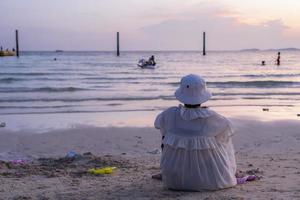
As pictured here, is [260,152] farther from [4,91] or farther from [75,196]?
[4,91]

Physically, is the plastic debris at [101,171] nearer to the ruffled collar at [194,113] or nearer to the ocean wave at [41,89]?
the ruffled collar at [194,113]

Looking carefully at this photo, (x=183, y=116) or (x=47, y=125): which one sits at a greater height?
(x=183, y=116)

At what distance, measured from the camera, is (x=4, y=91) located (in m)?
19.0

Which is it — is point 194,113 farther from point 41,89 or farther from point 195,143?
point 41,89

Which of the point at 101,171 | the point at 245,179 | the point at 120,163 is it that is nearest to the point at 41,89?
the point at 120,163

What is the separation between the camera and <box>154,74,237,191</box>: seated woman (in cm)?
510

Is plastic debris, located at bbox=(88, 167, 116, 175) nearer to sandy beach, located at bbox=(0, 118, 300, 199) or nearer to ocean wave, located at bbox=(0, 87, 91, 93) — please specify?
sandy beach, located at bbox=(0, 118, 300, 199)

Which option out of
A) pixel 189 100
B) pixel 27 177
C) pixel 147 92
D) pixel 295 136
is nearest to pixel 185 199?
pixel 189 100

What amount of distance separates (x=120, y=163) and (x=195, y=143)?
2028 millimetres

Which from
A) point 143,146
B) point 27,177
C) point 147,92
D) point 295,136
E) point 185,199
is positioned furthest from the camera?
point 147,92

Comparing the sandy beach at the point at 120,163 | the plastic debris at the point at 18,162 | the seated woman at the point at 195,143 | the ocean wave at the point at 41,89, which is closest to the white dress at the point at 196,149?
the seated woman at the point at 195,143

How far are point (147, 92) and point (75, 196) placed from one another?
14.0m

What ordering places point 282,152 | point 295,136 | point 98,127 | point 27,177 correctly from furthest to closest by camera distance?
point 98,127 → point 295,136 → point 282,152 → point 27,177

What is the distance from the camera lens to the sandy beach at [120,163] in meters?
5.23
